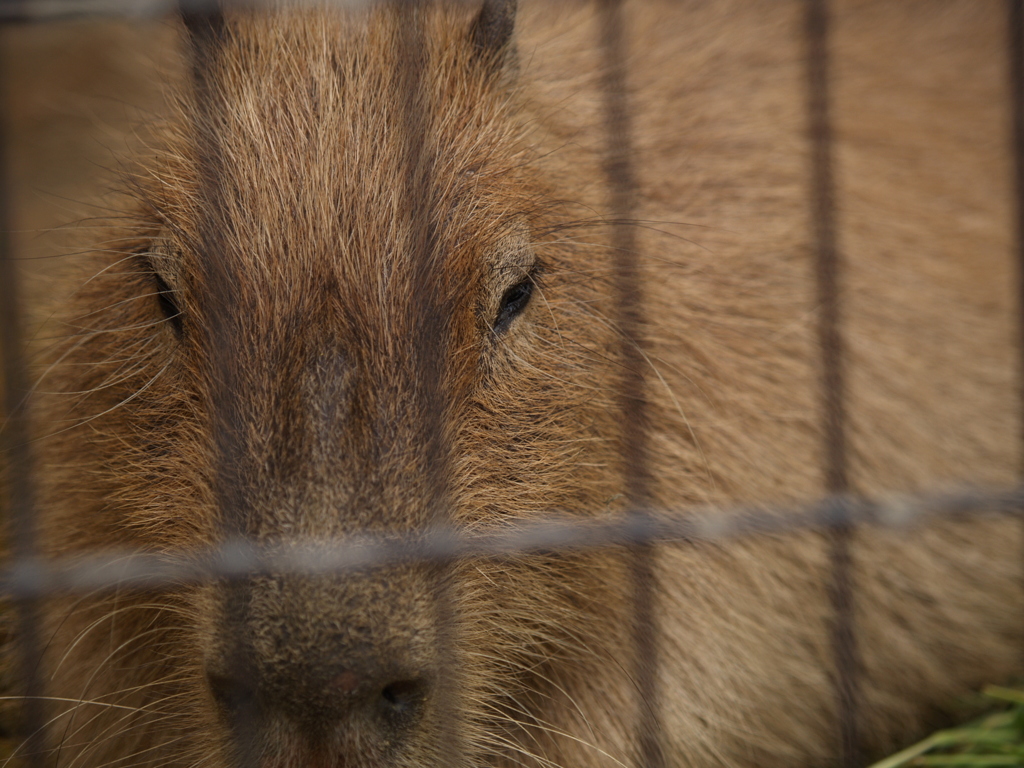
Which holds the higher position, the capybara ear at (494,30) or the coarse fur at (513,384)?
the capybara ear at (494,30)

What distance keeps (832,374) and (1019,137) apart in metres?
1.17

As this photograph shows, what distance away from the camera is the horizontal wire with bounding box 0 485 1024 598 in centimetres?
159

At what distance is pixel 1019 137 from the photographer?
314cm

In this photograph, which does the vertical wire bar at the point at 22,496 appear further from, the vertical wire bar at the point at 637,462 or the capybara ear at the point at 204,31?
the vertical wire bar at the point at 637,462

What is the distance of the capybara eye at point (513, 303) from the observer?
2.05 meters

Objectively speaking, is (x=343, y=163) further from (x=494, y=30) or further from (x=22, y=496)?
(x=22, y=496)

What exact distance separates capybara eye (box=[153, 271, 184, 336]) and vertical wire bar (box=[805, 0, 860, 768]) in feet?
5.49

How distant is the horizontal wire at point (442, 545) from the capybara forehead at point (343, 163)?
1.51 feet

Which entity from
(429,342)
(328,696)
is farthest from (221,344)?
(328,696)

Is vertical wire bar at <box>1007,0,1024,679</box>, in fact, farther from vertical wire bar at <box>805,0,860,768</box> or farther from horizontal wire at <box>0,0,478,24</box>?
horizontal wire at <box>0,0,478,24</box>

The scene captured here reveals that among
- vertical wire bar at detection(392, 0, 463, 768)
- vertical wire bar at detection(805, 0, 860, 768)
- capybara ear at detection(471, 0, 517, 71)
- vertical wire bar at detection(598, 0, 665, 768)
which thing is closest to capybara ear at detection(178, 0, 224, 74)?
vertical wire bar at detection(392, 0, 463, 768)

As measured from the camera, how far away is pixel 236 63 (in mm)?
2039

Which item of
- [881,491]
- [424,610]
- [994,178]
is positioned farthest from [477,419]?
[994,178]

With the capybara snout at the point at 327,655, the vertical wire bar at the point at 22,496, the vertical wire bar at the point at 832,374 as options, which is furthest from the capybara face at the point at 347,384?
the vertical wire bar at the point at 832,374
